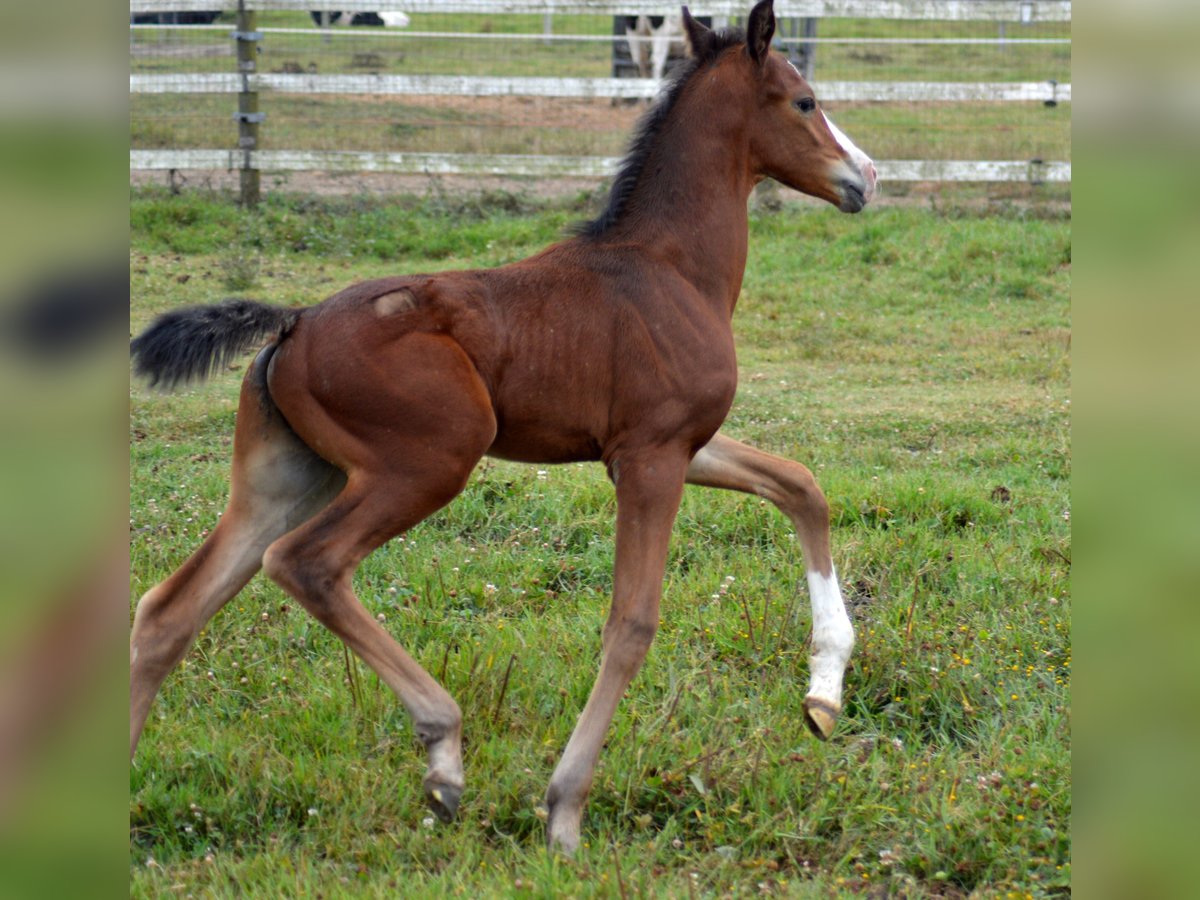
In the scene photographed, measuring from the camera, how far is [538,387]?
3.36 meters

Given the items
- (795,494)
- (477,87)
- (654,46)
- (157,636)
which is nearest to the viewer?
(157,636)

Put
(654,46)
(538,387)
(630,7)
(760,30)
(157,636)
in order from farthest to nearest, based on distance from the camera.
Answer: (654,46) → (630,7) → (760,30) → (538,387) → (157,636)

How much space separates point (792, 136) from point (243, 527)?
6.38 ft

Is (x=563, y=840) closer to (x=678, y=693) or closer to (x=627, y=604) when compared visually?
Result: (x=627, y=604)

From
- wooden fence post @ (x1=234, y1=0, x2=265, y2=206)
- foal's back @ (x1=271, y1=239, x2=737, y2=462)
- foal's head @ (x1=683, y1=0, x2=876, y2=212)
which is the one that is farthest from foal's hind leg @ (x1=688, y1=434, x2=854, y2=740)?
wooden fence post @ (x1=234, y1=0, x2=265, y2=206)

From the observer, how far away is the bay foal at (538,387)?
314 cm

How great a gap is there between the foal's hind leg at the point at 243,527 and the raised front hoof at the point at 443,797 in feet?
2.57

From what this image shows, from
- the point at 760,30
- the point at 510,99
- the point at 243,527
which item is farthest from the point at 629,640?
the point at 510,99

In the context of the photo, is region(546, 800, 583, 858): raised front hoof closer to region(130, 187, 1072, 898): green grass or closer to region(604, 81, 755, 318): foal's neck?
region(130, 187, 1072, 898): green grass

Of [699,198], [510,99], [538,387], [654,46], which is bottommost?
[538,387]

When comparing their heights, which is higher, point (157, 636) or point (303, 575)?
point (303, 575)

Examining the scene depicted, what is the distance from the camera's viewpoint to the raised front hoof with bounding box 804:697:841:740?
345 cm

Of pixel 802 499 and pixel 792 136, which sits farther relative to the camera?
pixel 802 499
